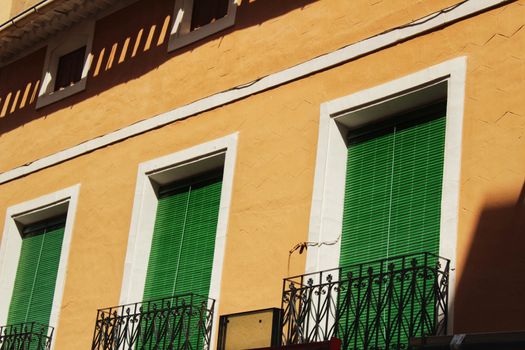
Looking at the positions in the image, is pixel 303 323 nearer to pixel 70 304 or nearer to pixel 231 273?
pixel 231 273

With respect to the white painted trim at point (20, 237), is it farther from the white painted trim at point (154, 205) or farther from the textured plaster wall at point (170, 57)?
the white painted trim at point (154, 205)

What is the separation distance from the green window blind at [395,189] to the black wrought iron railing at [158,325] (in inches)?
67.2

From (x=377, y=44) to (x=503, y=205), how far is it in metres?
2.48

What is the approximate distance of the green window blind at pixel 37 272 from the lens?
15.8 m

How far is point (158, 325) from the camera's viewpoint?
13.6 meters

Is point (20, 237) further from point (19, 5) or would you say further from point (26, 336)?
point (19, 5)

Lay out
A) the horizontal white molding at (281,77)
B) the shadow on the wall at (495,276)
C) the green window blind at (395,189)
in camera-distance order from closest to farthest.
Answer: the shadow on the wall at (495,276), the green window blind at (395,189), the horizontal white molding at (281,77)

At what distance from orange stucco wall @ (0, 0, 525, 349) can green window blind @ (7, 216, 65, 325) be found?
495 mm

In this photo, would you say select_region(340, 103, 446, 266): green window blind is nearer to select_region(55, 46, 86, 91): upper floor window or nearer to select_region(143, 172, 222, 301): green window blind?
select_region(143, 172, 222, 301): green window blind

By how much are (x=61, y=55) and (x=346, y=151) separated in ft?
19.4

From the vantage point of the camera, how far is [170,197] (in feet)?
48.2

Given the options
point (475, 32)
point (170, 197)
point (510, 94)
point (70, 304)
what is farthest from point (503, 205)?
point (70, 304)

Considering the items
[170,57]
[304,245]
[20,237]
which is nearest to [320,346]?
[304,245]

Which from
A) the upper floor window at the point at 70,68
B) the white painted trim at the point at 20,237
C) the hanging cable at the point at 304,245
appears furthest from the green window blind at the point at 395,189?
the upper floor window at the point at 70,68
